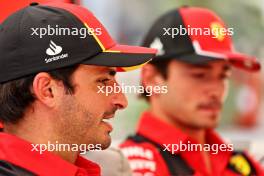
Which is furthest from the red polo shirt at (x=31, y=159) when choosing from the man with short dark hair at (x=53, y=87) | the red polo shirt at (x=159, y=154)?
the red polo shirt at (x=159, y=154)

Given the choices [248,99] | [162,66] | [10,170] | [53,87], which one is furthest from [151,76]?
[248,99]

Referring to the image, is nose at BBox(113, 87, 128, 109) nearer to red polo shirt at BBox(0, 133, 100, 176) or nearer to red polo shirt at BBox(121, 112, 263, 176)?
red polo shirt at BBox(0, 133, 100, 176)

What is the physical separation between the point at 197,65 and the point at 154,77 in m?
0.14

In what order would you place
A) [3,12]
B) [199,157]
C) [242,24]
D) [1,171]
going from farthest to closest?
[242,24]
[199,157]
[3,12]
[1,171]

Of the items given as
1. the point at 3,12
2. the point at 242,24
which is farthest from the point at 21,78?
the point at 242,24

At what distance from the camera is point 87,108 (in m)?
1.42

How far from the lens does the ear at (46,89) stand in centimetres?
138

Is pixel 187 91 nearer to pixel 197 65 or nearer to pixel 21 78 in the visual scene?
pixel 197 65

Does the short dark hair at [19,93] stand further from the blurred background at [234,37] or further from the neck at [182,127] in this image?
the blurred background at [234,37]

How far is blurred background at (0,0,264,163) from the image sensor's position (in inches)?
111

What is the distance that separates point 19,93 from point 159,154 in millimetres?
686

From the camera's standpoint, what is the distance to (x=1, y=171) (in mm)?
1326

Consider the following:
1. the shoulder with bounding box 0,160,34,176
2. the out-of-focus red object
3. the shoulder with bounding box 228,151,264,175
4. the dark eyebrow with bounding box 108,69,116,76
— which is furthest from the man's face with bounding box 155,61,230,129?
the out-of-focus red object

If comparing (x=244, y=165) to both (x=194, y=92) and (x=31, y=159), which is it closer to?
(x=194, y=92)
